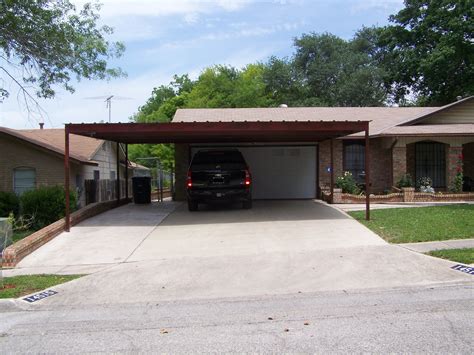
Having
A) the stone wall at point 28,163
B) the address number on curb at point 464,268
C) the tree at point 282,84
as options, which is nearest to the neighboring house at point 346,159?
the stone wall at point 28,163

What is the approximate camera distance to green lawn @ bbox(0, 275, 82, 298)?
7.57 meters

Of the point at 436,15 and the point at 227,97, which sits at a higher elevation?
the point at 436,15

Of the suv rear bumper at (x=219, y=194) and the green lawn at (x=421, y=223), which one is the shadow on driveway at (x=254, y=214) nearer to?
the suv rear bumper at (x=219, y=194)

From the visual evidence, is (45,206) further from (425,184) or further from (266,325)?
(425,184)

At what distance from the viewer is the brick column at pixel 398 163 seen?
18719 millimetres

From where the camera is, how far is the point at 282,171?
67.0 ft

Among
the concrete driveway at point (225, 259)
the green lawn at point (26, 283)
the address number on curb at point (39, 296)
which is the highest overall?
the concrete driveway at point (225, 259)

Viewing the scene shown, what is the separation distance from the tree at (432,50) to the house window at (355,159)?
14.2 m

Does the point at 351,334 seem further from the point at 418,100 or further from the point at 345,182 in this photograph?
the point at 418,100

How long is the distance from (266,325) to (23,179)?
1816cm

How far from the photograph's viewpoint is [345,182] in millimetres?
18312

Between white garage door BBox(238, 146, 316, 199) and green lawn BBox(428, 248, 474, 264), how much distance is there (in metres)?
11.3

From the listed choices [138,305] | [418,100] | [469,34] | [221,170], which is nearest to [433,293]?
[138,305]

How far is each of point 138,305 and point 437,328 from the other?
3.95 metres
